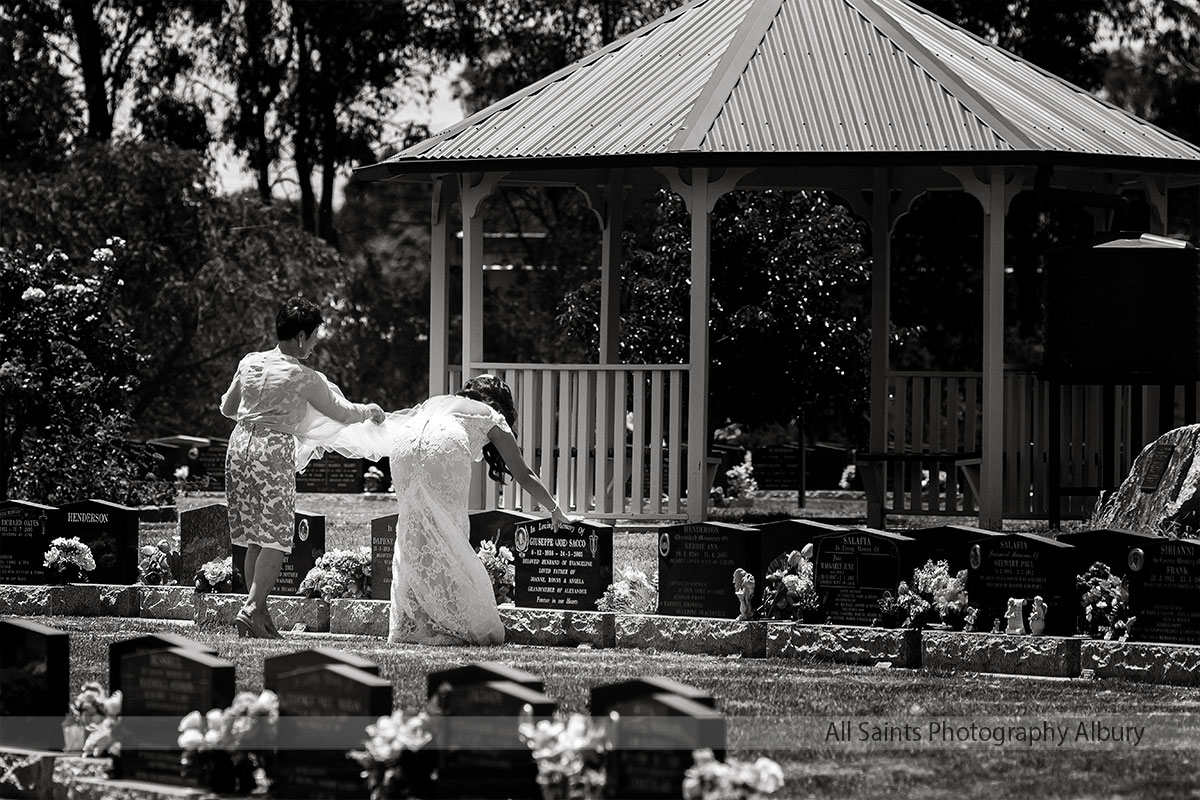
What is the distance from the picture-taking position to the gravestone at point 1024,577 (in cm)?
1110

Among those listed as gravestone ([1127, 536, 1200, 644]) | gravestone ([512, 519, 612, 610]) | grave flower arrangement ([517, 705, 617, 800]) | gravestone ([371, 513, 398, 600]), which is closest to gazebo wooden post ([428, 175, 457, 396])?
gravestone ([371, 513, 398, 600])

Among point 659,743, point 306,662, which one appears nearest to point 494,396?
point 306,662

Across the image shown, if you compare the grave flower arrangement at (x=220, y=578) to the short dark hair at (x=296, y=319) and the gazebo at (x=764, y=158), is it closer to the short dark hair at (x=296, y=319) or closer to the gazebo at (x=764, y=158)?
the short dark hair at (x=296, y=319)

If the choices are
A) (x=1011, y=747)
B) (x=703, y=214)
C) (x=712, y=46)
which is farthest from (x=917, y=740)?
(x=712, y=46)

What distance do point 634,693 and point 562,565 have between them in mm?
5713

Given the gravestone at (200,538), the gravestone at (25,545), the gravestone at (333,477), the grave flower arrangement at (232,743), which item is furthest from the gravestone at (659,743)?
the gravestone at (333,477)

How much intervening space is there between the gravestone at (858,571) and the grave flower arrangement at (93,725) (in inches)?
197

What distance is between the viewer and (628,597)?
1213 centimetres

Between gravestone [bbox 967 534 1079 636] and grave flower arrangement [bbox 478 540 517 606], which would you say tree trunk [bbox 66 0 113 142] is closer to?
grave flower arrangement [bbox 478 540 517 606]

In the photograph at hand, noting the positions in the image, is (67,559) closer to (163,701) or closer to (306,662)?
(163,701)

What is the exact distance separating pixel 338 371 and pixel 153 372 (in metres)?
3.38

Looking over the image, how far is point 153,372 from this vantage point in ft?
109

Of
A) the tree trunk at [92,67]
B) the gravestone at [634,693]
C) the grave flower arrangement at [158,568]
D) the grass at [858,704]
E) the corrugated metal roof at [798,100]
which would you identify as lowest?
the grass at [858,704]

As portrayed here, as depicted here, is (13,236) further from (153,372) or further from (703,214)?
(703,214)
